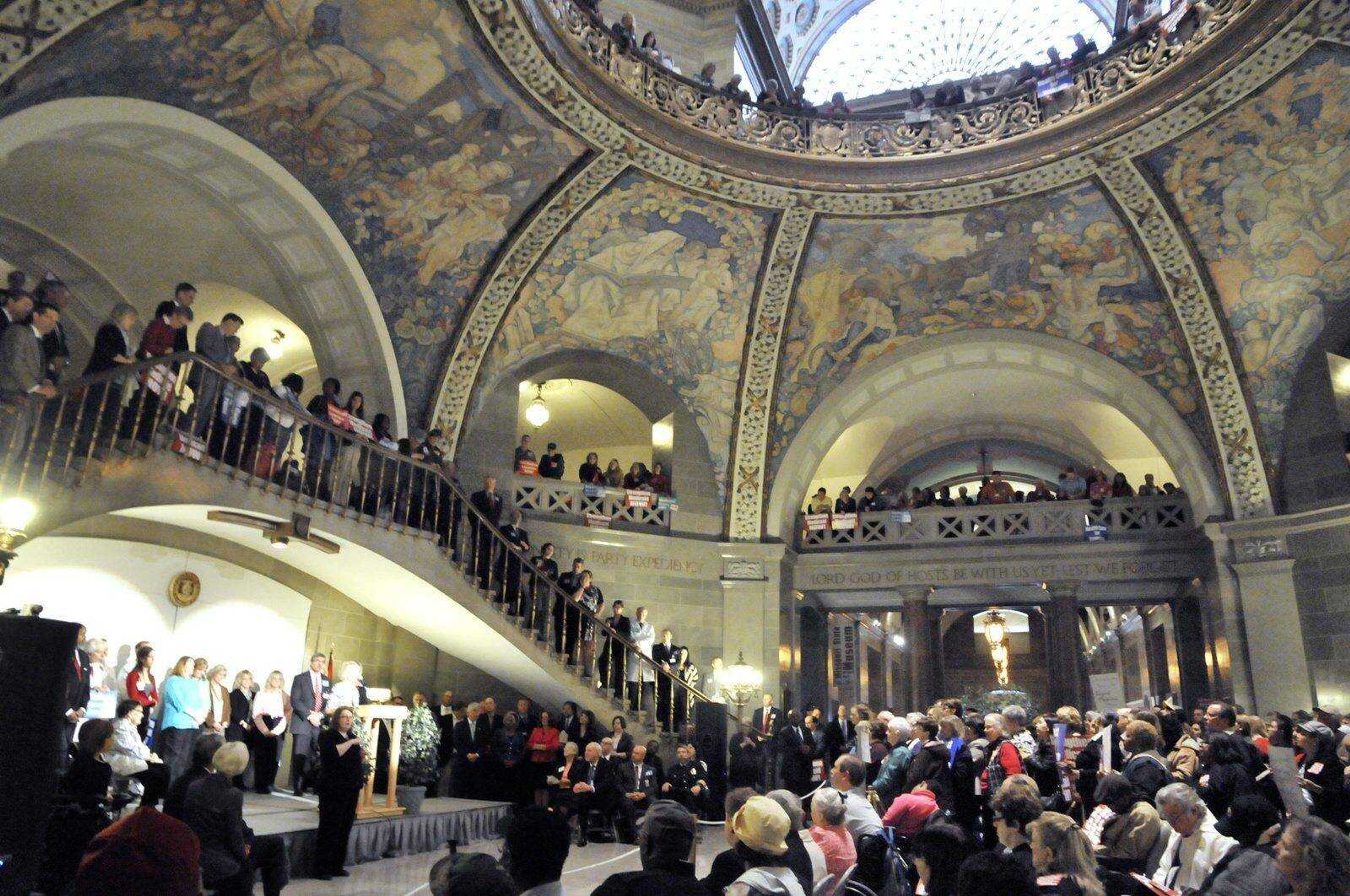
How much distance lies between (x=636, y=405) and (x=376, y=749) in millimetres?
8369

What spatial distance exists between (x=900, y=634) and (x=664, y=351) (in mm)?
15360

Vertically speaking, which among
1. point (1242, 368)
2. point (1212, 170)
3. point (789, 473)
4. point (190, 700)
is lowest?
point (190, 700)

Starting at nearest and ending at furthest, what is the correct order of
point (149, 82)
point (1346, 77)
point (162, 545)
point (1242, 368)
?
1. point (149, 82)
2. point (162, 545)
3. point (1346, 77)
4. point (1242, 368)

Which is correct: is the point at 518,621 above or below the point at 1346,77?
below

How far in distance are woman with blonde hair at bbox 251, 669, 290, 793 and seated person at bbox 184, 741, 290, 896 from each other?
15.9ft

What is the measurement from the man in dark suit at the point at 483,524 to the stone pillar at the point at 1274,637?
391 inches

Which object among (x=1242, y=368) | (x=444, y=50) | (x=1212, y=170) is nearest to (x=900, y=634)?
(x=1242, y=368)

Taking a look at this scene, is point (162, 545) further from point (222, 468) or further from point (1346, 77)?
point (1346, 77)

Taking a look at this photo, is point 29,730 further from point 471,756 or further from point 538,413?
point 538,413

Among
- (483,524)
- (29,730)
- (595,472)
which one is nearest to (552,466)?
(595,472)

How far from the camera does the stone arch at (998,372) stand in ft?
47.8

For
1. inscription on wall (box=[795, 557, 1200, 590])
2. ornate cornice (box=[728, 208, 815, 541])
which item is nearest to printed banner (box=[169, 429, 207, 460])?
ornate cornice (box=[728, 208, 815, 541])

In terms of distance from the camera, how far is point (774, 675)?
48.5ft

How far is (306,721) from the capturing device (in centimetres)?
993
